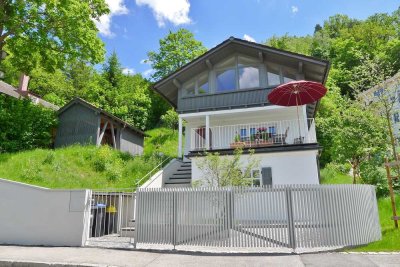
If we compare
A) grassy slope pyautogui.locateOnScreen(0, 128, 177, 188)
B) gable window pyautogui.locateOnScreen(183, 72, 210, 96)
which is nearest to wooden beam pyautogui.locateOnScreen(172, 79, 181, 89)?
gable window pyautogui.locateOnScreen(183, 72, 210, 96)

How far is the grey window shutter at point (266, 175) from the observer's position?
1313 cm

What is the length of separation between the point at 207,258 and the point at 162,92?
46.7 ft

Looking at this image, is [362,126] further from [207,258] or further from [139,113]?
[139,113]

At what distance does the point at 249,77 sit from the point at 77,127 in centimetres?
1335

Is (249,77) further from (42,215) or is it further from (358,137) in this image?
(42,215)


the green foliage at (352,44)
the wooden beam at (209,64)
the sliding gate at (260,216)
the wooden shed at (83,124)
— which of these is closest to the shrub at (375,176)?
the sliding gate at (260,216)

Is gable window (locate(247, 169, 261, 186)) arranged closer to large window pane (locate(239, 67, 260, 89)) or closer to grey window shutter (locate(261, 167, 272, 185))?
grey window shutter (locate(261, 167, 272, 185))

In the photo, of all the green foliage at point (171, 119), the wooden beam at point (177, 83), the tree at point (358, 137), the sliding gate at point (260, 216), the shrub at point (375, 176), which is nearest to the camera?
the sliding gate at point (260, 216)

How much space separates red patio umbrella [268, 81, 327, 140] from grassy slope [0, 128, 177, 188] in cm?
792

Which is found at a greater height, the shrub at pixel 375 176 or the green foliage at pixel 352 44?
the green foliage at pixel 352 44

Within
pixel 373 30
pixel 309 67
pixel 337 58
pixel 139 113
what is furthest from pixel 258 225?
pixel 373 30

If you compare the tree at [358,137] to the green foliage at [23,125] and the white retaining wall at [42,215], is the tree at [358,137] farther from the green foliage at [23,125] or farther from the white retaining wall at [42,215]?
the green foliage at [23,125]

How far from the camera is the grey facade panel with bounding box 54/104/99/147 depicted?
21469 millimetres

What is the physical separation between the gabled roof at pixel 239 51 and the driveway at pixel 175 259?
11311 mm
